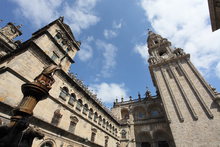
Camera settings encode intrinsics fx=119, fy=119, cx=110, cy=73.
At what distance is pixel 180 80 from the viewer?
85.8 feet

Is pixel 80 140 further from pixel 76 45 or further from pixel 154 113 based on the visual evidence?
pixel 154 113

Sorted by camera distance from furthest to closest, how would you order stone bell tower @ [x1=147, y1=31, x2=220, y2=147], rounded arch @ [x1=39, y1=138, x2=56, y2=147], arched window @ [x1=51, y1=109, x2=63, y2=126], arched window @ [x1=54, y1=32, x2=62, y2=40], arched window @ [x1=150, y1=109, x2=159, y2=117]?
arched window @ [x1=150, y1=109, x2=159, y2=117] → stone bell tower @ [x1=147, y1=31, x2=220, y2=147] → arched window @ [x1=54, y1=32, x2=62, y2=40] → arched window @ [x1=51, y1=109, x2=63, y2=126] → rounded arch @ [x1=39, y1=138, x2=56, y2=147]

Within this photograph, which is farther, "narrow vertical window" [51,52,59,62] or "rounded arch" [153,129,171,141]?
"rounded arch" [153,129,171,141]

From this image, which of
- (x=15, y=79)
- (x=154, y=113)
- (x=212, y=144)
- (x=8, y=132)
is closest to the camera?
(x=8, y=132)

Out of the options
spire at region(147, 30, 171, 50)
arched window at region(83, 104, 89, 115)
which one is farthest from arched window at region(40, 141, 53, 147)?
spire at region(147, 30, 171, 50)

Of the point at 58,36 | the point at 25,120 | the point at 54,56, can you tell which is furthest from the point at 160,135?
the point at 25,120

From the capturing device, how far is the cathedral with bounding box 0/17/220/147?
11.4m

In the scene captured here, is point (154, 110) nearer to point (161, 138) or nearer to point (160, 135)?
point (160, 135)

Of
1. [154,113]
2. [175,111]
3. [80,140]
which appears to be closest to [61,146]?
[80,140]

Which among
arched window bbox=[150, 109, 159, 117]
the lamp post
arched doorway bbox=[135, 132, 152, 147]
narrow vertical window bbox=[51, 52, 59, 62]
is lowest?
the lamp post

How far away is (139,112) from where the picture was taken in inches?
1232

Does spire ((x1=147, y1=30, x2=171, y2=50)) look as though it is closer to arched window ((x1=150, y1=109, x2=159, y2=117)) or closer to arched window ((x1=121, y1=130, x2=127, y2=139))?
arched window ((x1=150, y1=109, x2=159, y2=117))

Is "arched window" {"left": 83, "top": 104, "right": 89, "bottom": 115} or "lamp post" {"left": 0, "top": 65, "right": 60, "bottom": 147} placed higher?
"arched window" {"left": 83, "top": 104, "right": 89, "bottom": 115}

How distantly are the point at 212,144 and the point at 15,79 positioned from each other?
26.2m
